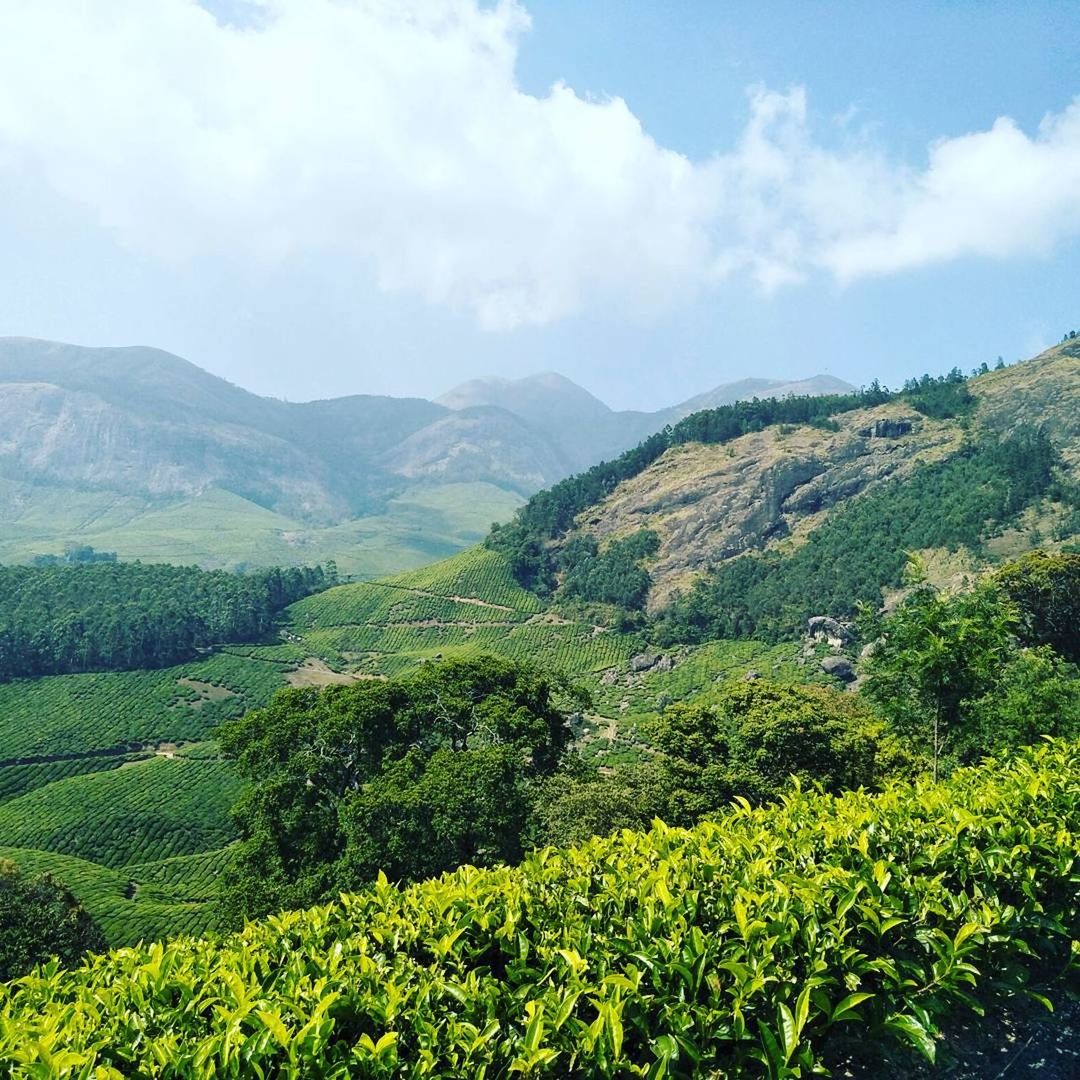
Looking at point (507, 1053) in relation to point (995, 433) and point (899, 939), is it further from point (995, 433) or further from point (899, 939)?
point (995, 433)

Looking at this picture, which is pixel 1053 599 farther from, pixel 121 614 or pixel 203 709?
pixel 121 614

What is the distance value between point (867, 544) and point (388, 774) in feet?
257

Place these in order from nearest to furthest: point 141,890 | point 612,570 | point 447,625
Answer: point 141,890 < point 447,625 < point 612,570

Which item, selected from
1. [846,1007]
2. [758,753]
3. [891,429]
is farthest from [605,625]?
[846,1007]

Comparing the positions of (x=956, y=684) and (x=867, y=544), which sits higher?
(x=867, y=544)

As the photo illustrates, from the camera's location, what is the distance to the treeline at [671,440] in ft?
377

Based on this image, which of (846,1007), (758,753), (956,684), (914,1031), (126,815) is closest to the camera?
(846,1007)

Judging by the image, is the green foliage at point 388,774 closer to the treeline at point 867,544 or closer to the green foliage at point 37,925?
the green foliage at point 37,925

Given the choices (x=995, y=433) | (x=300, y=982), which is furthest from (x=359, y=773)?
(x=995, y=433)

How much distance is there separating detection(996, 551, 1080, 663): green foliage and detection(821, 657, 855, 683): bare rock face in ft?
67.7

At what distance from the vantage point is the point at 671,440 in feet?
433

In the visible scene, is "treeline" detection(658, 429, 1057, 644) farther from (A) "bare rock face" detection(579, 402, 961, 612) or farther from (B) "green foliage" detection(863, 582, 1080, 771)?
(B) "green foliage" detection(863, 582, 1080, 771)

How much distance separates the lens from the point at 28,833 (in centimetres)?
4666

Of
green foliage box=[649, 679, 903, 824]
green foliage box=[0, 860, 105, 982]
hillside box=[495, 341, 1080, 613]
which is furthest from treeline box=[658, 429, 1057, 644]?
green foliage box=[0, 860, 105, 982]
